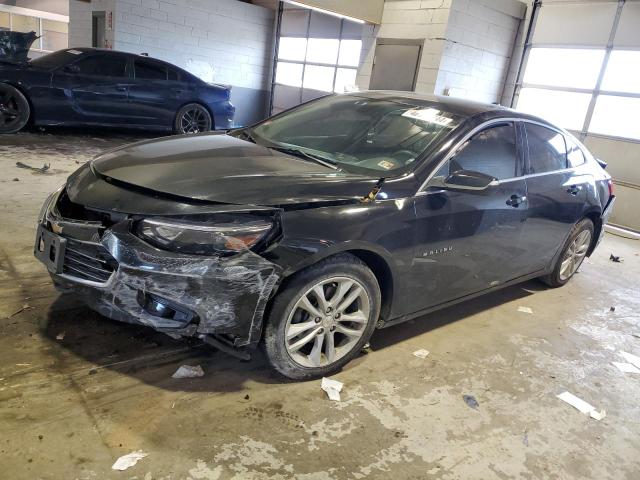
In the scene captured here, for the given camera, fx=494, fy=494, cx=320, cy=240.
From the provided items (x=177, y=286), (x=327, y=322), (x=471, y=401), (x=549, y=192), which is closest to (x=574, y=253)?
(x=549, y=192)

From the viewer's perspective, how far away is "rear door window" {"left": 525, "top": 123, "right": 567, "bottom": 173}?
3426 millimetres

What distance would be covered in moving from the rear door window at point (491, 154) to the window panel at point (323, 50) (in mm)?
8721

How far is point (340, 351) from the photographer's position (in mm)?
2629

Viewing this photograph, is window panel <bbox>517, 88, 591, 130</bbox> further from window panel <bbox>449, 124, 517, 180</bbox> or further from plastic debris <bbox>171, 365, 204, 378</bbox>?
plastic debris <bbox>171, 365, 204, 378</bbox>

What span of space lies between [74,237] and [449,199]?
75.3 inches

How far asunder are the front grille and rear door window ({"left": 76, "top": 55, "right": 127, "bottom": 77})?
20.3 feet

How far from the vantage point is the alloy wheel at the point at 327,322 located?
239cm

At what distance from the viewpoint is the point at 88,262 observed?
2223mm

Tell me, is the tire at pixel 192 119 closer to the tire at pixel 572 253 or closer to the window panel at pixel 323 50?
the window panel at pixel 323 50

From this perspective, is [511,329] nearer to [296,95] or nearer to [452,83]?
[452,83]

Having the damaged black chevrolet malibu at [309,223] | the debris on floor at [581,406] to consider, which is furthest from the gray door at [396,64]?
the debris on floor at [581,406]

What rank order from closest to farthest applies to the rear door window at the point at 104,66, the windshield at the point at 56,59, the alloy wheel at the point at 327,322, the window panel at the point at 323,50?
the alloy wheel at the point at 327,322 < the windshield at the point at 56,59 < the rear door window at the point at 104,66 < the window panel at the point at 323,50

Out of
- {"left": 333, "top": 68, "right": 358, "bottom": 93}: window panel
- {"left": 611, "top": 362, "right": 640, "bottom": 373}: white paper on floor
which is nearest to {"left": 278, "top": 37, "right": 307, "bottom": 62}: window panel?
{"left": 333, "top": 68, "right": 358, "bottom": 93}: window panel

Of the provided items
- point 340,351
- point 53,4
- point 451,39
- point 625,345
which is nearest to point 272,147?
point 340,351
